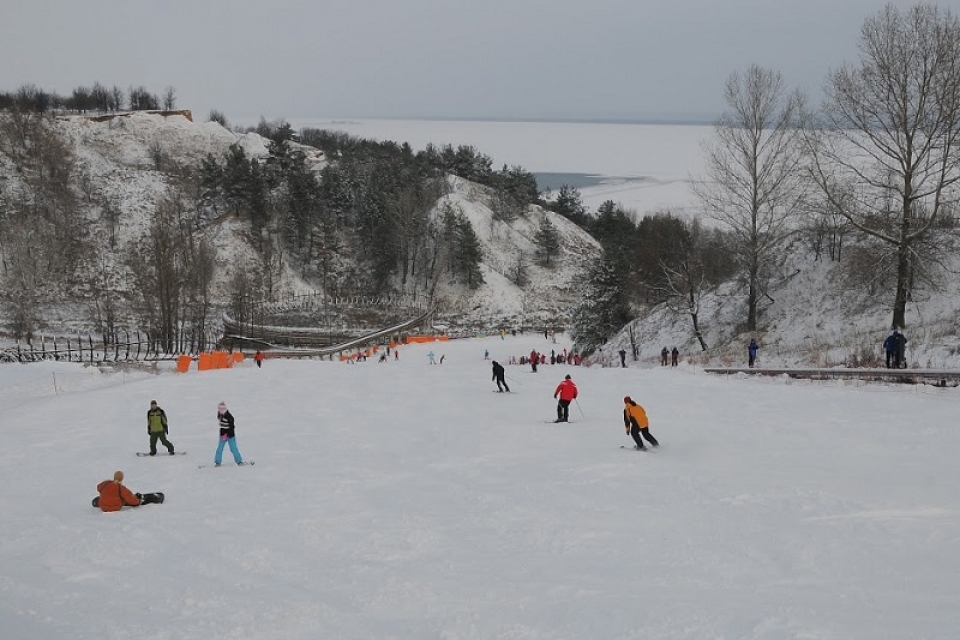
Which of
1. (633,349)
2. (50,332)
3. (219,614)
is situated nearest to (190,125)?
(50,332)

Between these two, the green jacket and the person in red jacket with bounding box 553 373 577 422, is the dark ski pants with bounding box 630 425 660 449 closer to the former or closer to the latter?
the person in red jacket with bounding box 553 373 577 422

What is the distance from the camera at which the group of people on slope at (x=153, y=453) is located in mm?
12141

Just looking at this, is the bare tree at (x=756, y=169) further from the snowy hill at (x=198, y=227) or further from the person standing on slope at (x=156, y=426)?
the snowy hill at (x=198, y=227)

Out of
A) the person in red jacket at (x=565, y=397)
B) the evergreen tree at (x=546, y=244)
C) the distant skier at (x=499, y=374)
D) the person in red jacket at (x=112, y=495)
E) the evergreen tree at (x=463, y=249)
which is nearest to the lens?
the person in red jacket at (x=112, y=495)

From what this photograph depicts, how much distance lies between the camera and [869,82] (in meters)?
23.7

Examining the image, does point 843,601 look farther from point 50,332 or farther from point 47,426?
point 50,332

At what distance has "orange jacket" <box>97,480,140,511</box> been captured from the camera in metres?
12.1

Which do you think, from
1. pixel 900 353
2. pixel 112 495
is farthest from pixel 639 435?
pixel 112 495

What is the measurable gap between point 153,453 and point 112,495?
14.9 feet

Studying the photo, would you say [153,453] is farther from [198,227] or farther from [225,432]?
[198,227]

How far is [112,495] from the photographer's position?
12.1 meters

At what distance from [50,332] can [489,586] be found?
5984 cm

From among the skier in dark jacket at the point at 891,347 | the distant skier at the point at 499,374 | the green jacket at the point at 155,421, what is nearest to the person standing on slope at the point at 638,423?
the distant skier at the point at 499,374

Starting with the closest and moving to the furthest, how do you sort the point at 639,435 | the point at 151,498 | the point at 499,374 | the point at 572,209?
the point at 151,498 < the point at 639,435 < the point at 499,374 < the point at 572,209
